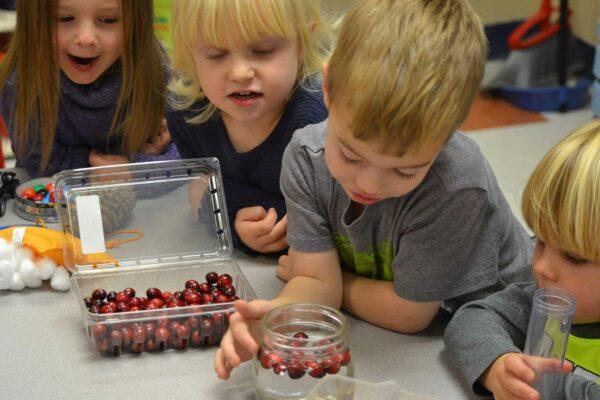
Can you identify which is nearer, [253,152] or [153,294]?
[153,294]

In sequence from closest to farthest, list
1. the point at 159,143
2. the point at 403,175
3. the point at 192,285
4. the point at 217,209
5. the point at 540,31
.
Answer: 1. the point at 403,175
2. the point at 192,285
3. the point at 217,209
4. the point at 159,143
5. the point at 540,31

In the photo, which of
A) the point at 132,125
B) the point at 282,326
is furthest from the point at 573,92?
the point at 282,326

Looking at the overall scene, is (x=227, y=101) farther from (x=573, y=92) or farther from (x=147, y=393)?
(x=573, y=92)

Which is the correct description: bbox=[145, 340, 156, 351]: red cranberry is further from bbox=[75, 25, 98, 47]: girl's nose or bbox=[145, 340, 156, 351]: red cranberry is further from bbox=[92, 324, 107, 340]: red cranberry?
bbox=[75, 25, 98, 47]: girl's nose

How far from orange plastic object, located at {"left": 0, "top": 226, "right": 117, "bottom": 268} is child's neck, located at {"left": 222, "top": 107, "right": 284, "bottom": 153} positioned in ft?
0.88

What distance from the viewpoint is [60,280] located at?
3.75 ft

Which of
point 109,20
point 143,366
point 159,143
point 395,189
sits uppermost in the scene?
point 109,20

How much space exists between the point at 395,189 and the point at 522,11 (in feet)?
7.52

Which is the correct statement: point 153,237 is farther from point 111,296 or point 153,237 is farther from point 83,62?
point 83,62

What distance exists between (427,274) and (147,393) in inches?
13.3

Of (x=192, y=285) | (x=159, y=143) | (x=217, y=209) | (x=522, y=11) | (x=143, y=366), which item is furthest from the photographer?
(x=522, y=11)

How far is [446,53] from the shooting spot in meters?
0.84

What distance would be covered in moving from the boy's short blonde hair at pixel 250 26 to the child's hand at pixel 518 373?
1.72 ft

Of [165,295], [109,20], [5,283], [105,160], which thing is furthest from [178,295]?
[109,20]
